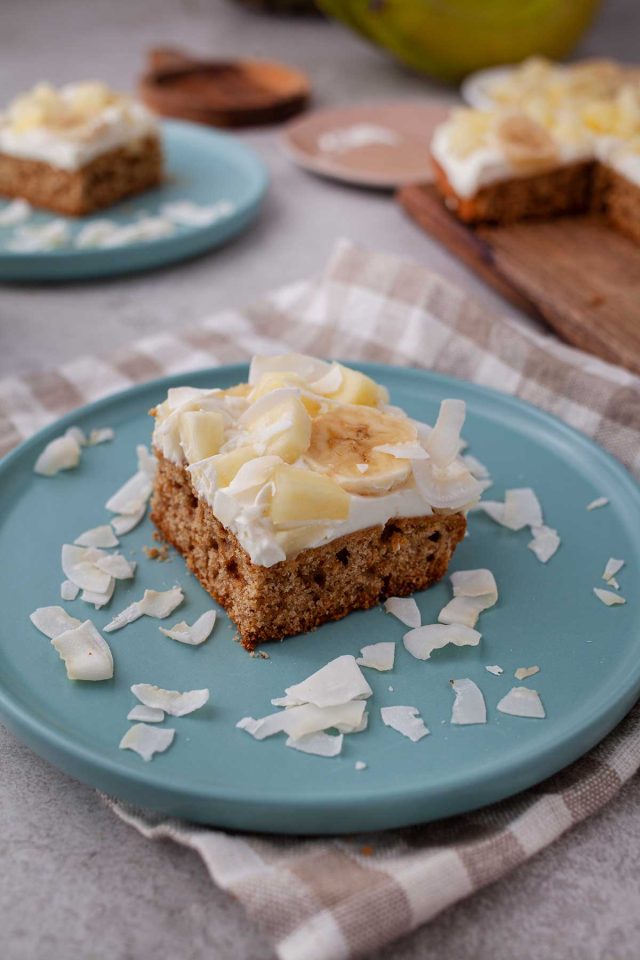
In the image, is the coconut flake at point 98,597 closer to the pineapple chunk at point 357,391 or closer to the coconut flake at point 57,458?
the coconut flake at point 57,458

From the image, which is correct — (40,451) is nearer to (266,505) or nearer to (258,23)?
(266,505)

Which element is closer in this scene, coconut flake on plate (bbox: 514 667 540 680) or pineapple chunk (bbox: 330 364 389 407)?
coconut flake on plate (bbox: 514 667 540 680)

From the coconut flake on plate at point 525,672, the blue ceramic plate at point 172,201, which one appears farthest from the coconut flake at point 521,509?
the blue ceramic plate at point 172,201

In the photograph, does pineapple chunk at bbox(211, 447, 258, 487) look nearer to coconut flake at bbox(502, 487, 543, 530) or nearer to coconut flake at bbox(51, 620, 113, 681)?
coconut flake at bbox(51, 620, 113, 681)

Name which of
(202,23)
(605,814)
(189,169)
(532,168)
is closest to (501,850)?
(605,814)

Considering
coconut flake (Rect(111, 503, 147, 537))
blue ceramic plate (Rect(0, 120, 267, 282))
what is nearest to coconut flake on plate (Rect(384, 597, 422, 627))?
coconut flake (Rect(111, 503, 147, 537))

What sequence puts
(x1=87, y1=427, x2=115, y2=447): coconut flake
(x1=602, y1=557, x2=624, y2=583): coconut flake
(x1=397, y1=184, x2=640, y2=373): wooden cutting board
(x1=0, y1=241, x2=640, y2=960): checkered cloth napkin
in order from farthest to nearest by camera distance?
(x1=397, y1=184, x2=640, y2=373): wooden cutting board < (x1=87, y1=427, x2=115, y2=447): coconut flake < (x1=602, y1=557, x2=624, y2=583): coconut flake < (x1=0, y1=241, x2=640, y2=960): checkered cloth napkin

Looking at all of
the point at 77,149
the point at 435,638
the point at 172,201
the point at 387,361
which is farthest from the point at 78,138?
the point at 435,638
